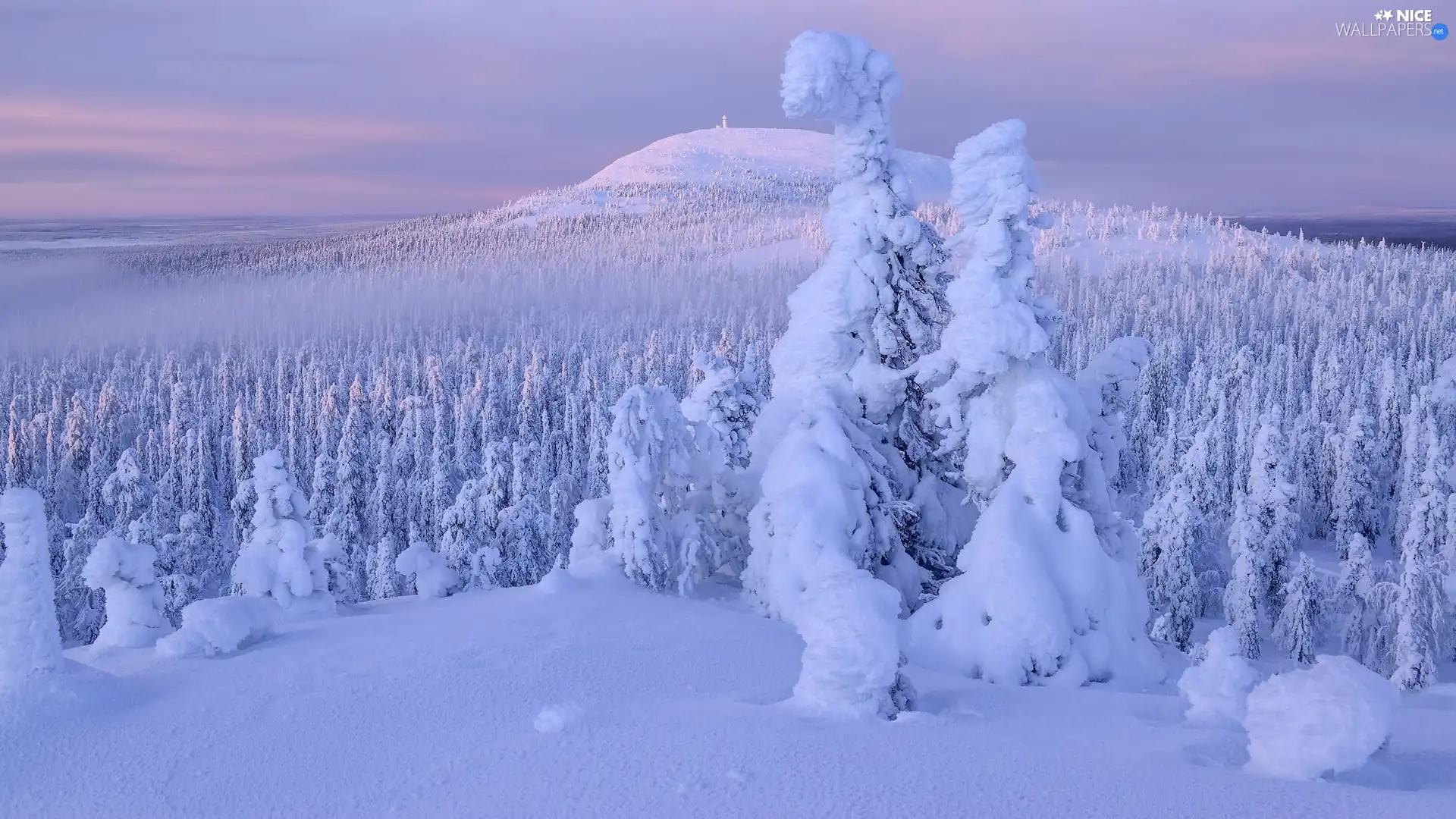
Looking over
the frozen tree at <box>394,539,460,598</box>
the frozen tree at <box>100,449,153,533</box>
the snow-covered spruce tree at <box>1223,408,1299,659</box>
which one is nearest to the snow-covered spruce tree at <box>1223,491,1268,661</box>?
the snow-covered spruce tree at <box>1223,408,1299,659</box>

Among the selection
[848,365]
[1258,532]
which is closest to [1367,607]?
[1258,532]

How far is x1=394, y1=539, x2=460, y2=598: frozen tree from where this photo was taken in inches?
744

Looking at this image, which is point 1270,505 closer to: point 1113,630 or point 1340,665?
point 1113,630

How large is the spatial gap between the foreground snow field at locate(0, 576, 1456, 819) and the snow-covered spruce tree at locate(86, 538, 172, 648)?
1.85 meters

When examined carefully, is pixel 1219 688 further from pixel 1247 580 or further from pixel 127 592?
pixel 1247 580

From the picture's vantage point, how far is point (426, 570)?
1906cm

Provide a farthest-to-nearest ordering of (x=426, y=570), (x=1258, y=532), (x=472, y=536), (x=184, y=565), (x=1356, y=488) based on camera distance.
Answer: (x=1356, y=488) → (x=184, y=565) → (x=472, y=536) → (x=1258, y=532) → (x=426, y=570)

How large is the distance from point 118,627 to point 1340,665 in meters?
14.4

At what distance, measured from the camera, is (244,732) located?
31.0 ft

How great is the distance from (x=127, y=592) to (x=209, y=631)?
3.40 metres

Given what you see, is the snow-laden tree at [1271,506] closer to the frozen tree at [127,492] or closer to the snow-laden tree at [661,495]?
the snow-laden tree at [661,495]

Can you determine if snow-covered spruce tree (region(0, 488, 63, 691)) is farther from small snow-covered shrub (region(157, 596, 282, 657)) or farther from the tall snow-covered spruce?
the tall snow-covered spruce

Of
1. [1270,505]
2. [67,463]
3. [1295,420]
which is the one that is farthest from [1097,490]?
[67,463]

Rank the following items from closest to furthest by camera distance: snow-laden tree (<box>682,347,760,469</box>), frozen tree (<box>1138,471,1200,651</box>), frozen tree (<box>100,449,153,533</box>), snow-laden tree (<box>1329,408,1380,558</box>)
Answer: snow-laden tree (<box>682,347,760,469</box>) → frozen tree (<box>1138,471,1200,651</box>) → frozen tree (<box>100,449,153,533</box>) → snow-laden tree (<box>1329,408,1380,558</box>)
